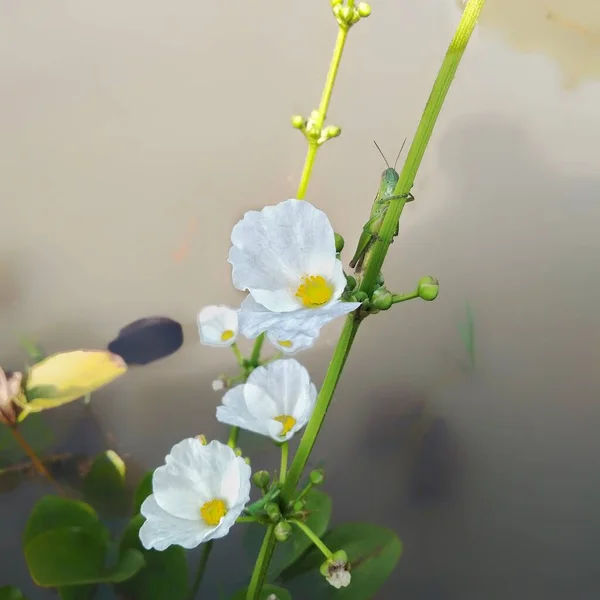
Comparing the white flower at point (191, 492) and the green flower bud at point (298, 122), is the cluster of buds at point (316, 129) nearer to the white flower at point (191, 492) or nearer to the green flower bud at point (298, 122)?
the green flower bud at point (298, 122)

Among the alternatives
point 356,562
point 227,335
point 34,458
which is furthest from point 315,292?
point 34,458

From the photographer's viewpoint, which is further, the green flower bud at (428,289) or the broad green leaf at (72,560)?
the broad green leaf at (72,560)

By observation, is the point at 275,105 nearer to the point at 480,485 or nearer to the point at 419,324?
the point at 419,324

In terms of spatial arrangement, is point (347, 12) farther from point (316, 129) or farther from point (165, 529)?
point (165, 529)

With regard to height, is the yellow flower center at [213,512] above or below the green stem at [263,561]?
above

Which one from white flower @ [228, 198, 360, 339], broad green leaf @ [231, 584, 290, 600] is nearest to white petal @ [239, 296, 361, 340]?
white flower @ [228, 198, 360, 339]

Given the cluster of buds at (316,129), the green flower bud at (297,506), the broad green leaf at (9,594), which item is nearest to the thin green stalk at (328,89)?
the cluster of buds at (316,129)

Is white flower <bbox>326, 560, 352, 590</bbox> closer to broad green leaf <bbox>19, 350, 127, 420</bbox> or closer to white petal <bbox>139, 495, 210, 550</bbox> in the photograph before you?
white petal <bbox>139, 495, 210, 550</bbox>
